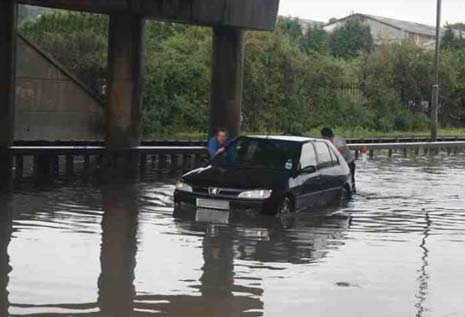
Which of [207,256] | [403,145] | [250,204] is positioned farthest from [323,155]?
[403,145]

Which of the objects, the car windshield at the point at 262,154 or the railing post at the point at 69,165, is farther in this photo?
the railing post at the point at 69,165

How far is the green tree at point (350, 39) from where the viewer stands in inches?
3587

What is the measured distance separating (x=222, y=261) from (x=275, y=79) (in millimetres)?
41296

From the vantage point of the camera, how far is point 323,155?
1586 cm

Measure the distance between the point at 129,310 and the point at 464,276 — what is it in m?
4.03

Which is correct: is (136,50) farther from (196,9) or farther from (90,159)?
(90,159)

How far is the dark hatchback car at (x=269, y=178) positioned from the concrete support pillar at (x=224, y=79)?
11.2 m

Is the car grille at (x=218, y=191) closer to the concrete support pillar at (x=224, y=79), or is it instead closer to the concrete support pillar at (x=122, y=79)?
the concrete support pillar at (x=122, y=79)

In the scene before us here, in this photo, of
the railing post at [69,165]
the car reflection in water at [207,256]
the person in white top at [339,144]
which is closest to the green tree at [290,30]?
the railing post at [69,165]

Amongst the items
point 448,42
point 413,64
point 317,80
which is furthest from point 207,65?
point 448,42

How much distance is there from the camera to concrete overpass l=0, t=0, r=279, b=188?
73.6 feet

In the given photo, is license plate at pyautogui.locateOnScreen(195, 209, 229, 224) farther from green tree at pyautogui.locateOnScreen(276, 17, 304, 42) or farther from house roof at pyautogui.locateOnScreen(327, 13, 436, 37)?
house roof at pyautogui.locateOnScreen(327, 13, 436, 37)

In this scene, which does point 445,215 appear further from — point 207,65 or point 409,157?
point 207,65

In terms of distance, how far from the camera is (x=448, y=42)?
85062 mm
